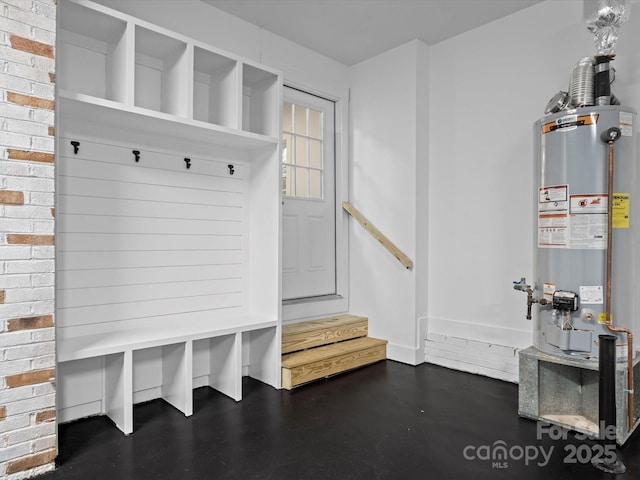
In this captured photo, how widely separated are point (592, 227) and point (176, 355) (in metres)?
2.48

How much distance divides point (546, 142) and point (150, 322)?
2.68m

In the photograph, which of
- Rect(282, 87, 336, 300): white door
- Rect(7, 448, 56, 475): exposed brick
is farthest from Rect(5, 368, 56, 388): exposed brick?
Rect(282, 87, 336, 300): white door

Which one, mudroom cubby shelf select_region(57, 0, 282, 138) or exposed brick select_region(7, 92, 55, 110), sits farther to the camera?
mudroom cubby shelf select_region(57, 0, 282, 138)

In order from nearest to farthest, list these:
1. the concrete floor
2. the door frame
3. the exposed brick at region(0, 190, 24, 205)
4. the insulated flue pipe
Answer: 1. the exposed brick at region(0, 190, 24, 205)
2. the concrete floor
3. the insulated flue pipe
4. the door frame

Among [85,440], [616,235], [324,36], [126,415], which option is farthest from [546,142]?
[85,440]

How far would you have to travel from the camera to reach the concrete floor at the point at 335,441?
195 cm

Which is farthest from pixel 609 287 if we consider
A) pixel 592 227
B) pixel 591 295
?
pixel 592 227

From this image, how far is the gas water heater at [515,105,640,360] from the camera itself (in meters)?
2.24

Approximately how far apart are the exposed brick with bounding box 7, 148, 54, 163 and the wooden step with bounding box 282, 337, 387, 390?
6.24 ft

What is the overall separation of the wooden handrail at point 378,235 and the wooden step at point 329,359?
2.44 feet

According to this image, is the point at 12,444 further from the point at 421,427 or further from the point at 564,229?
the point at 564,229

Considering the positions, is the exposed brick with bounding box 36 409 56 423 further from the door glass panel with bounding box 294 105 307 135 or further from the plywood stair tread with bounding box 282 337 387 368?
the door glass panel with bounding box 294 105 307 135

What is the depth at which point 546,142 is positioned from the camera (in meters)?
2.46

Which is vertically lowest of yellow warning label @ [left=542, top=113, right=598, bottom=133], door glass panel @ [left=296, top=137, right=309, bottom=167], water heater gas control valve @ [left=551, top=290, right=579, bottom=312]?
water heater gas control valve @ [left=551, top=290, right=579, bottom=312]
